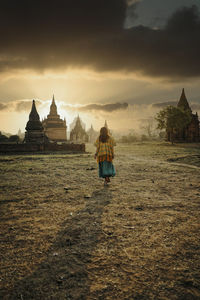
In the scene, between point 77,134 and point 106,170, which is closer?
point 106,170

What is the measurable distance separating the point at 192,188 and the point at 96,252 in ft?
12.5

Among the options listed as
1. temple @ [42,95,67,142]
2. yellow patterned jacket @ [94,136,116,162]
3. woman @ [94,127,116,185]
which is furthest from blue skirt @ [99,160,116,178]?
temple @ [42,95,67,142]

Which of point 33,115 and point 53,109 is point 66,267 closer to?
point 33,115

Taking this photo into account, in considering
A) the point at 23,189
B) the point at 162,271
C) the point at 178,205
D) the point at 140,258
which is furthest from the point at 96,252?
the point at 23,189

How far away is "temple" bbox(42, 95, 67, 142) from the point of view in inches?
1869

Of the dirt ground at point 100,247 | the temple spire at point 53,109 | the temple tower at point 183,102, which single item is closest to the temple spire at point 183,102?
the temple tower at point 183,102

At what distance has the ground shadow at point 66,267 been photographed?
155 centimetres

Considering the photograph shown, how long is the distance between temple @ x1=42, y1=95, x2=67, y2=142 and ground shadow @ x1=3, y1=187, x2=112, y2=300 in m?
45.7

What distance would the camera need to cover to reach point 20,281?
1677 millimetres

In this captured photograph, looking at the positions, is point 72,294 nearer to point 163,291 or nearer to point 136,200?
point 163,291

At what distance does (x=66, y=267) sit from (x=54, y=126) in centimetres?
4860

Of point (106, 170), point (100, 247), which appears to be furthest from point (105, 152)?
point (100, 247)

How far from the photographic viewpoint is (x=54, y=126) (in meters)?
47.9

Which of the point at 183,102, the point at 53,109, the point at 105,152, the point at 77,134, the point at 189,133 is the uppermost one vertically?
the point at 53,109
